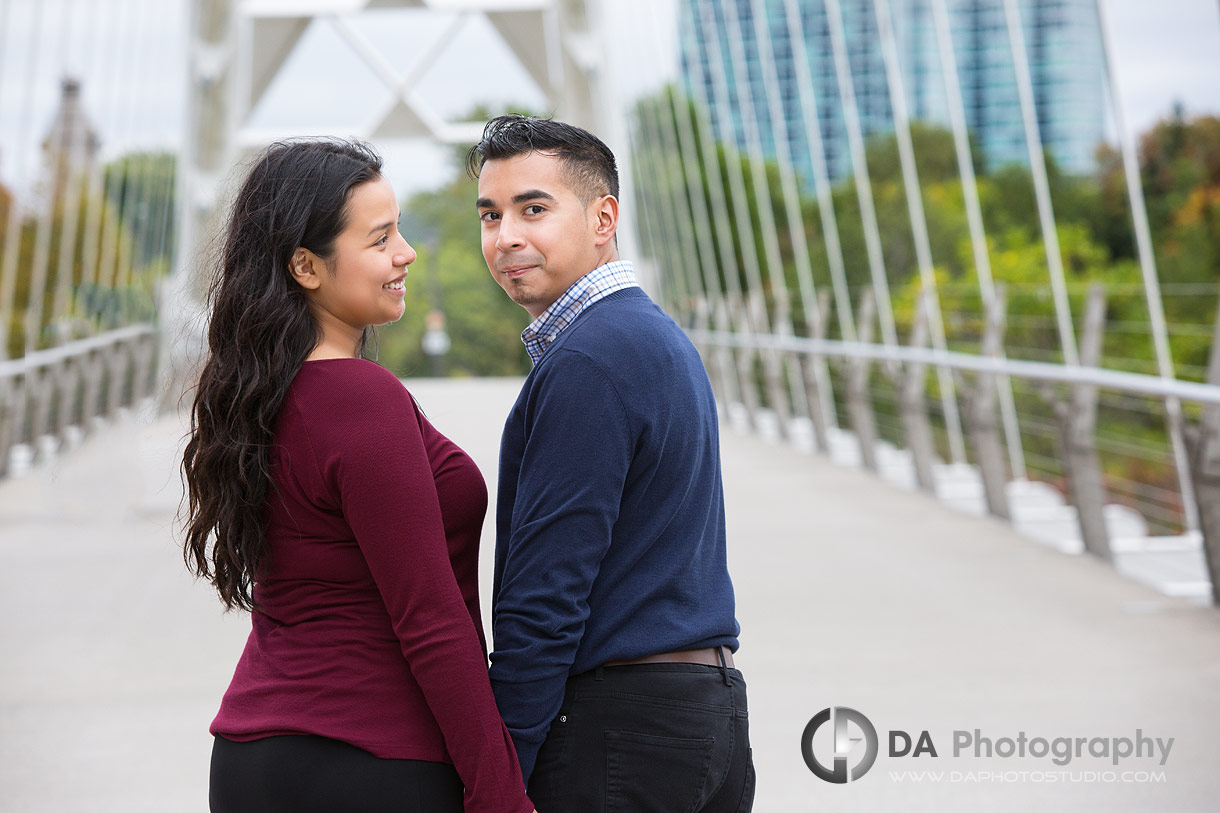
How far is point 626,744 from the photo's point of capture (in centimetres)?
153

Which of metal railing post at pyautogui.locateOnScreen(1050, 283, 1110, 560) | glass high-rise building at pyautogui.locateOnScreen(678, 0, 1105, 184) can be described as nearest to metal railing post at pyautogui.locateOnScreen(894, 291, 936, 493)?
glass high-rise building at pyautogui.locateOnScreen(678, 0, 1105, 184)

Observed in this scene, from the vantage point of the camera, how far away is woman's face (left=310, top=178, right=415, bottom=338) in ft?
5.05

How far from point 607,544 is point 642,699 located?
0.61 feet

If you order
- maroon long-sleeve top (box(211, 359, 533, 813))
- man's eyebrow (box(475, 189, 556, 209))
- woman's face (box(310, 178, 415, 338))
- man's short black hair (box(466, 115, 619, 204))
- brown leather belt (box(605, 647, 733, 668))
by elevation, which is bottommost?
brown leather belt (box(605, 647, 733, 668))

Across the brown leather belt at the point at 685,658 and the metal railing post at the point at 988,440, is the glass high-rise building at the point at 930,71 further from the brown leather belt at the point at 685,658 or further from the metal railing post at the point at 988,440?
the brown leather belt at the point at 685,658

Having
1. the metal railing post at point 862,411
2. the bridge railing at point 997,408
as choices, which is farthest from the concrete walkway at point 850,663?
the metal railing post at point 862,411

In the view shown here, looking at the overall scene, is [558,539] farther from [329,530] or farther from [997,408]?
[997,408]

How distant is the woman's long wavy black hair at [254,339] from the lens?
147 centimetres

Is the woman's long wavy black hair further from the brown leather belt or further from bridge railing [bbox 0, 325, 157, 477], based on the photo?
bridge railing [bbox 0, 325, 157, 477]

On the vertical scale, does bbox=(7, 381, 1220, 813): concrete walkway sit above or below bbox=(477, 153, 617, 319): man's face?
below

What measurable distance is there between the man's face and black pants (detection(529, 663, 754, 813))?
18.1 inches

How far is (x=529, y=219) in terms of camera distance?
1635mm

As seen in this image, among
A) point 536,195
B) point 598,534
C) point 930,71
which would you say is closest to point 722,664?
point 598,534

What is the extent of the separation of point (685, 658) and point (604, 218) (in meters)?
0.54
